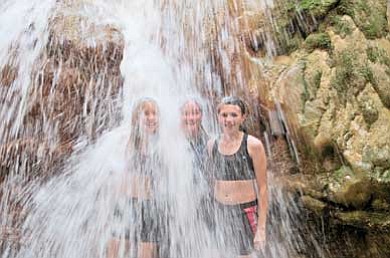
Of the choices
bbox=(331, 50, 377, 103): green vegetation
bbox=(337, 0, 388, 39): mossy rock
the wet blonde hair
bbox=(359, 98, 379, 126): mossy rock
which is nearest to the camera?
the wet blonde hair

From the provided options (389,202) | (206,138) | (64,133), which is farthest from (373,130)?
(64,133)

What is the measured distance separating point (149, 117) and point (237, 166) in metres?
0.79

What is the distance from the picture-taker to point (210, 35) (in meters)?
6.58

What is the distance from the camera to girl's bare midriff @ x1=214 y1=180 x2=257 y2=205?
3967mm

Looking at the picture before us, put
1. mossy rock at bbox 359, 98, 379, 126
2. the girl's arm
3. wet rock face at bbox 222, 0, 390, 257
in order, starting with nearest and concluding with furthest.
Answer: the girl's arm → wet rock face at bbox 222, 0, 390, 257 → mossy rock at bbox 359, 98, 379, 126

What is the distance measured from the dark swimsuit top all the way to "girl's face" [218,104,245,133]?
122 millimetres

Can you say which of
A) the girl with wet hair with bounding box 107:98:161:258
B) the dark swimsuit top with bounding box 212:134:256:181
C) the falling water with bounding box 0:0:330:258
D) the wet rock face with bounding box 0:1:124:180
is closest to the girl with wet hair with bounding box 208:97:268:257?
the dark swimsuit top with bounding box 212:134:256:181

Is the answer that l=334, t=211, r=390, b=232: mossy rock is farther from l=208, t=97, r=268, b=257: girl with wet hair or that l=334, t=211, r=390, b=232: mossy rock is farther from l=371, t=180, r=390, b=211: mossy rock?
l=208, t=97, r=268, b=257: girl with wet hair

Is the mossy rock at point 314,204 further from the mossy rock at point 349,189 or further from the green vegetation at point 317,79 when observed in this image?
the green vegetation at point 317,79

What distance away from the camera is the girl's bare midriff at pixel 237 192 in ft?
13.0

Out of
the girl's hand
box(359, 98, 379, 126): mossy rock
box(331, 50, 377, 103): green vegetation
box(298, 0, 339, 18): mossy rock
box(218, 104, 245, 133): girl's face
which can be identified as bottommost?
the girl's hand

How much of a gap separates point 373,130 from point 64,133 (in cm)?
329

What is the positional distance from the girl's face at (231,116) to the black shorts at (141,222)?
828 mm

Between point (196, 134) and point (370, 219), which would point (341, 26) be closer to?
point (370, 219)
